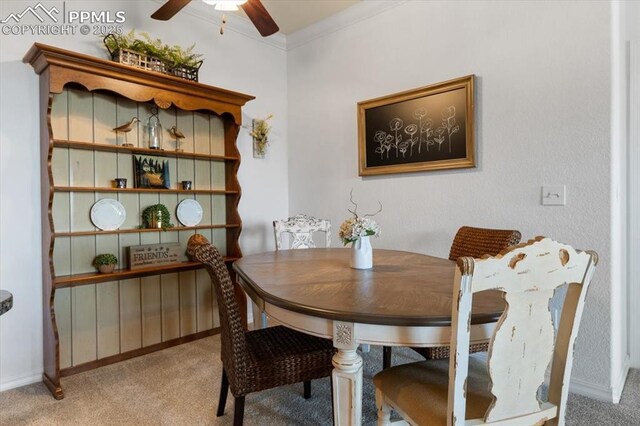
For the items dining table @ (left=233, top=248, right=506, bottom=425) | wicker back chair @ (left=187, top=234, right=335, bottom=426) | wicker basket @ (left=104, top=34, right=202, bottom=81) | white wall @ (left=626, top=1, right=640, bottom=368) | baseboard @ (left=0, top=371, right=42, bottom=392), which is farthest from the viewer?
wicker basket @ (left=104, top=34, right=202, bottom=81)

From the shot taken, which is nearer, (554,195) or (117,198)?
(554,195)

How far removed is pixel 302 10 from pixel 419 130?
157 centimetres

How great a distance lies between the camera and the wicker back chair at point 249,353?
1.52 metres

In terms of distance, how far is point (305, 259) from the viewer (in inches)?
Answer: 89.7

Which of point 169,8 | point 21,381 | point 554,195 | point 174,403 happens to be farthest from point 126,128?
point 554,195

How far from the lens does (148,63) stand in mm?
2658

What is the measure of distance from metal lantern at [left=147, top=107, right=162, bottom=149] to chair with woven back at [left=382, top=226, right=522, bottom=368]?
7.28 ft

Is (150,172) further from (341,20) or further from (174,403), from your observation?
(341,20)

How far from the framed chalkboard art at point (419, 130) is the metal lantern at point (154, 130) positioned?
5.43 feet

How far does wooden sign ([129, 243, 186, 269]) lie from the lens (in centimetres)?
270

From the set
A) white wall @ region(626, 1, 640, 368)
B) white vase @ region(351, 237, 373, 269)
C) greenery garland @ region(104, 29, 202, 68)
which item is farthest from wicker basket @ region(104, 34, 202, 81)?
white wall @ region(626, 1, 640, 368)
